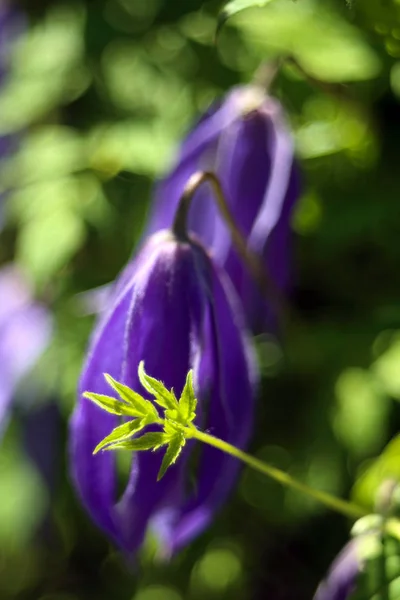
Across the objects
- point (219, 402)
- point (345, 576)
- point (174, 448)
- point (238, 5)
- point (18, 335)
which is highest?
point (238, 5)

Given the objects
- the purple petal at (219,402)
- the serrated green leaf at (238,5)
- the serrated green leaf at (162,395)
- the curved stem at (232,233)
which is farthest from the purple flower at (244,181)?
the serrated green leaf at (162,395)

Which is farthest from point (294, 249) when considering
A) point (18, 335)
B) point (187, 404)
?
point (187, 404)

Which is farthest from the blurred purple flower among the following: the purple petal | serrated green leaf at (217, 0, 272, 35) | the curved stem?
serrated green leaf at (217, 0, 272, 35)

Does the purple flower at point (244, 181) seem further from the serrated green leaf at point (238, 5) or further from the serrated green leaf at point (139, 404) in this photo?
the serrated green leaf at point (139, 404)

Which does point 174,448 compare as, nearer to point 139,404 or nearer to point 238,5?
point 139,404

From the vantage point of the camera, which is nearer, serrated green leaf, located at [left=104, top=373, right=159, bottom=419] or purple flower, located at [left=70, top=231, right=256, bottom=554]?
serrated green leaf, located at [left=104, top=373, right=159, bottom=419]

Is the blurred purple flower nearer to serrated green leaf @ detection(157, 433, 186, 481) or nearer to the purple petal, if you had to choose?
the purple petal
